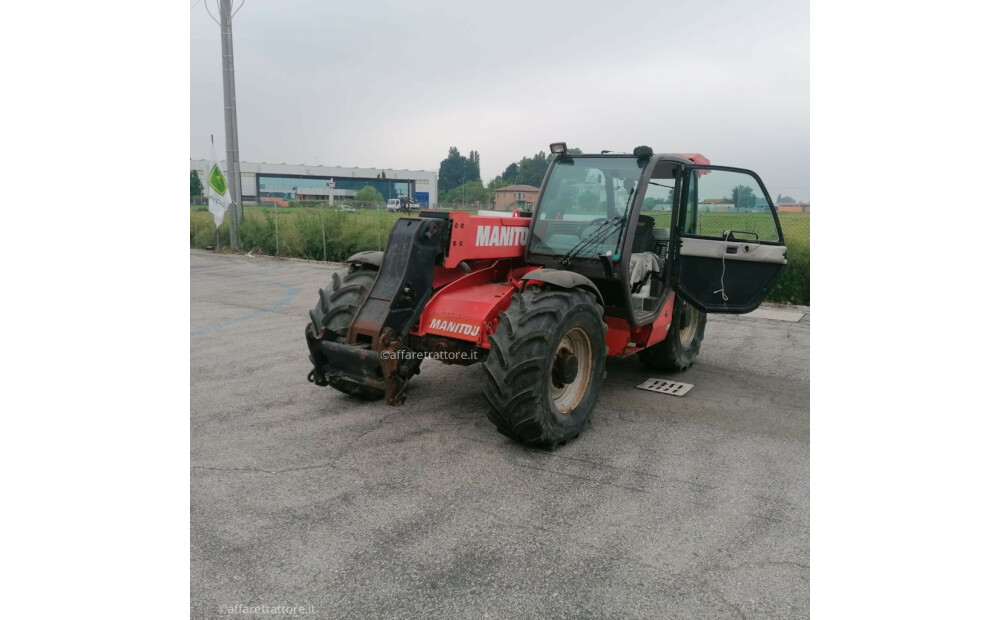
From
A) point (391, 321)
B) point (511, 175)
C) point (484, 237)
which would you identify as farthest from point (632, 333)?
point (511, 175)

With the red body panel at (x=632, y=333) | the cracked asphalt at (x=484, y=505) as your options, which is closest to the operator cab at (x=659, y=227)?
the red body panel at (x=632, y=333)

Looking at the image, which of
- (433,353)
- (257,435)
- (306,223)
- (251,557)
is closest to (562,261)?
(433,353)

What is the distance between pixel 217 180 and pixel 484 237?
17886mm

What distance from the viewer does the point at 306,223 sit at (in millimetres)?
18734

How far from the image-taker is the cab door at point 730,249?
18.4ft

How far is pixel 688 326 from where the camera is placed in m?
6.95

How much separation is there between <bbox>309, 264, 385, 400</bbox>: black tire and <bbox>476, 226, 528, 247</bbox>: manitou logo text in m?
0.94

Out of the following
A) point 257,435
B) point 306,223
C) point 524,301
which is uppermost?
point 306,223

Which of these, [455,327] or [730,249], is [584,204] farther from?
[455,327]

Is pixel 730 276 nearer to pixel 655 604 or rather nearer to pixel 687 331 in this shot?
pixel 687 331

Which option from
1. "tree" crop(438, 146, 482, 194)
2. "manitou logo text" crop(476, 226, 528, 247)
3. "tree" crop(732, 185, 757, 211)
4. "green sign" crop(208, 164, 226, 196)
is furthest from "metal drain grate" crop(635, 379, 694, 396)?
"tree" crop(438, 146, 482, 194)

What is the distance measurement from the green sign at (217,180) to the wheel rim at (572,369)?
18450 millimetres

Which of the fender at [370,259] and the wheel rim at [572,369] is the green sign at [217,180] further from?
the wheel rim at [572,369]

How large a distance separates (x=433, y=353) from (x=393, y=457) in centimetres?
87
